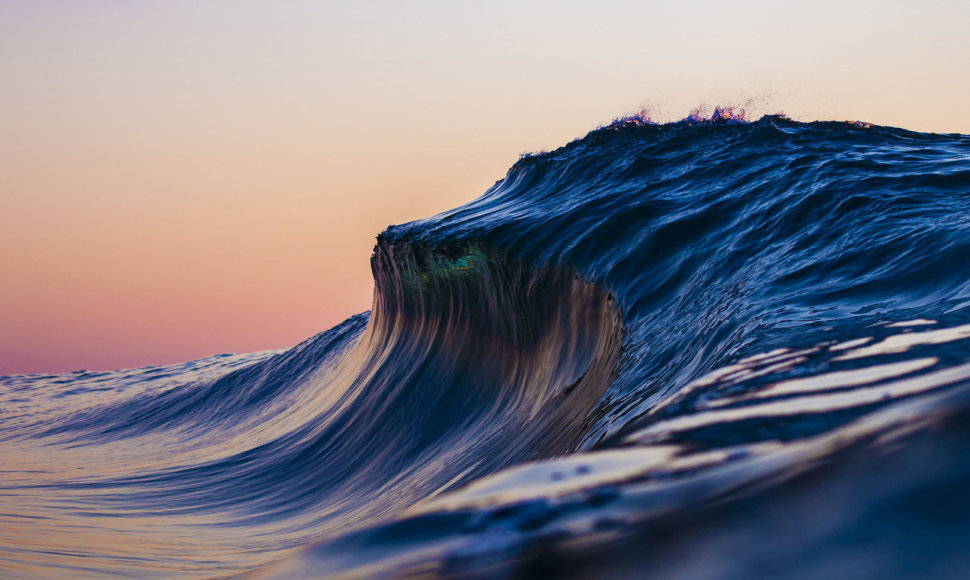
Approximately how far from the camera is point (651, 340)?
10.9ft

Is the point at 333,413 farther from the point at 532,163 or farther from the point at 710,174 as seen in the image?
the point at 710,174

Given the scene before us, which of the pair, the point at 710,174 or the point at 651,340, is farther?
the point at 710,174

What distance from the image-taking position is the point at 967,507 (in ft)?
2.55

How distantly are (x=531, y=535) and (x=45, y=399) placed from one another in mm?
22177

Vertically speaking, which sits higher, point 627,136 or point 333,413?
point 627,136

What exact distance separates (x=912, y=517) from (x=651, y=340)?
8.36ft

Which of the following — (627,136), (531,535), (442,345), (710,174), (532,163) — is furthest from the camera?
(532,163)

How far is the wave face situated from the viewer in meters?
0.77

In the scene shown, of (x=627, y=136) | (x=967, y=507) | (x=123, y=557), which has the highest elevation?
(x=627, y=136)

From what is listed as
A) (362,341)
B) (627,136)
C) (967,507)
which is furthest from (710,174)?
(362,341)

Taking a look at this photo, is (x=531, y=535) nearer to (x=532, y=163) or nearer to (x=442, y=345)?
(x=442, y=345)

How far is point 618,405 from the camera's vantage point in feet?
8.75

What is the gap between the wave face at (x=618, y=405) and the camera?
0.77m

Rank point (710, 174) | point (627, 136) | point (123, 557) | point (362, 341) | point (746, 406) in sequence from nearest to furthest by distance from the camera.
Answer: point (746, 406), point (123, 557), point (710, 174), point (627, 136), point (362, 341)
